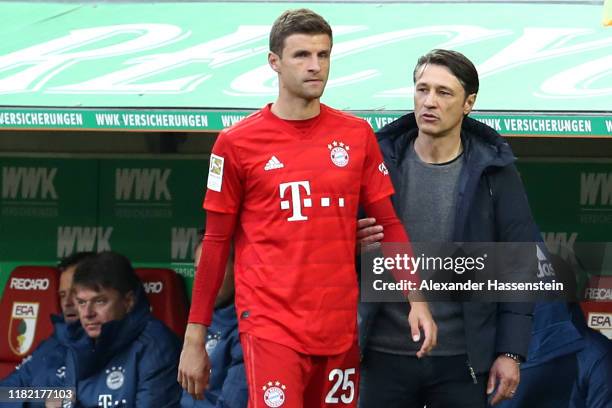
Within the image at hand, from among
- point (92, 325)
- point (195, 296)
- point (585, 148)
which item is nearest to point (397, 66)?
point (585, 148)

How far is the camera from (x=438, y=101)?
4730 millimetres

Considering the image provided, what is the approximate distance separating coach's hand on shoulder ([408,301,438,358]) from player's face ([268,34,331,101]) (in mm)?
777

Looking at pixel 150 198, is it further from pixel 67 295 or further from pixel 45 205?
pixel 67 295

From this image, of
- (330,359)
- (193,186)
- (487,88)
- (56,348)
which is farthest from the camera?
(193,186)

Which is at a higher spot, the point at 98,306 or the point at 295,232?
the point at 295,232

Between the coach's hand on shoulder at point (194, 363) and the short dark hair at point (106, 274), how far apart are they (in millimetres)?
2194

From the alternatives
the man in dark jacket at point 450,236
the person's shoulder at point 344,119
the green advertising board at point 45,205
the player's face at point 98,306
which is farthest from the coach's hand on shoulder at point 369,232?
the green advertising board at point 45,205

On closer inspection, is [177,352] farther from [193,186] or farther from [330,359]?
[330,359]

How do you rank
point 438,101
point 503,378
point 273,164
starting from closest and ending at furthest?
point 273,164 < point 503,378 < point 438,101

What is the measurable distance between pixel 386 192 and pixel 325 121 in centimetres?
31

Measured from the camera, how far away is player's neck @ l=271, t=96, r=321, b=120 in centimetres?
455

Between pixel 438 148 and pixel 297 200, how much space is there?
62 cm

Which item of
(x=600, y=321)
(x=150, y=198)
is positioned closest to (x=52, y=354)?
(x=150, y=198)

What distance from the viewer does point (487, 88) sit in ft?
20.5
